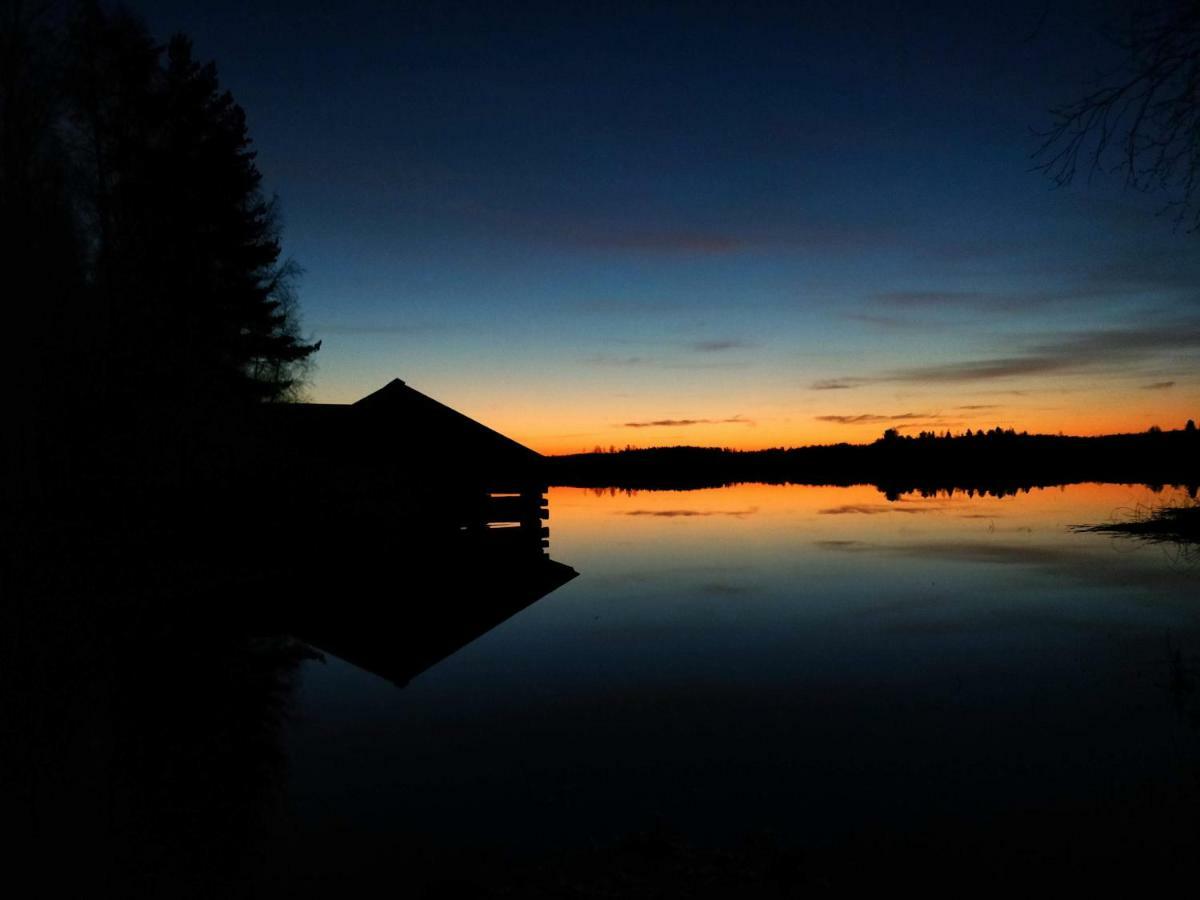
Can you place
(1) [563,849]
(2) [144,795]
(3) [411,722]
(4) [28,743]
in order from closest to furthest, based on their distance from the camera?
(1) [563,849]
(2) [144,795]
(4) [28,743]
(3) [411,722]

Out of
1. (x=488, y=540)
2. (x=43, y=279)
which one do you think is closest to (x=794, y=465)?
(x=488, y=540)

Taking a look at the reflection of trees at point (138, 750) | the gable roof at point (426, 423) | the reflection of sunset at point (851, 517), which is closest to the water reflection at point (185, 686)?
the reflection of trees at point (138, 750)

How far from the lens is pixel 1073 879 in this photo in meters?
5.97

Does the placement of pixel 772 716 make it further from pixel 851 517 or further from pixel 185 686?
pixel 851 517

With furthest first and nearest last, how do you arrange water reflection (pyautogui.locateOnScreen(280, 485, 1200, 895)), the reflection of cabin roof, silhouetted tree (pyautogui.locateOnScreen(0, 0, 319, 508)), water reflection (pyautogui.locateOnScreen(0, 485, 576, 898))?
1. the reflection of cabin roof
2. silhouetted tree (pyautogui.locateOnScreen(0, 0, 319, 508))
3. water reflection (pyautogui.locateOnScreen(280, 485, 1200, 895))
4. water reflection (pyautogui.locateOnScreen(0, 485, 576, 898))

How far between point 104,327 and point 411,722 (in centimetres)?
1640

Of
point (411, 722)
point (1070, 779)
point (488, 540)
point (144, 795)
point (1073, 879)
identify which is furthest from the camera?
point (488, 540)

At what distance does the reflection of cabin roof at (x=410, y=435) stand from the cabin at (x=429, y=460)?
0.11ft

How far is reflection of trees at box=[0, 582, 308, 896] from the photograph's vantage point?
20.5 ft

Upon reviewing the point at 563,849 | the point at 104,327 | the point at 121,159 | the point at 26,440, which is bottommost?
the point at 563,849

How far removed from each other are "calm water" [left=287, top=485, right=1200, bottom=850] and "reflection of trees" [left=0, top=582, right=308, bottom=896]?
626mm

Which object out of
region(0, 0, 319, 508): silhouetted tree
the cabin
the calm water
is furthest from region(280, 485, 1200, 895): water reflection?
region(0, 0, 319, 508): silhouetted tree

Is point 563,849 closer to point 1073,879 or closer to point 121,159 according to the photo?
point 1073,879

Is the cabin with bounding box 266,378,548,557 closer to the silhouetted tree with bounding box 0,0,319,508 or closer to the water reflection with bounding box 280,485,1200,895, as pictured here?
the silhouetted tree with bounding box 0,0,319,508
